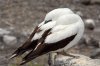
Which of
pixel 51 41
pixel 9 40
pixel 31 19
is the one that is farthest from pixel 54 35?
pixel 31 19

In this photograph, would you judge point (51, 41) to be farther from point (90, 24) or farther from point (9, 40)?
point (90, 24)

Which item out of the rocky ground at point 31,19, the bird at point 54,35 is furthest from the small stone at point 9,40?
the bird at point 54,35

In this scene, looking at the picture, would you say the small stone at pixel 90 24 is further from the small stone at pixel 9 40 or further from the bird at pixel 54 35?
the bird at pixel 54 35

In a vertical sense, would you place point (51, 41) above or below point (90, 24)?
below

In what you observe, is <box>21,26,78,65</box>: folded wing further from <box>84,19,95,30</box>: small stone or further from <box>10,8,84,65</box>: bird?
<box>84,19,95,30</box>: small stone


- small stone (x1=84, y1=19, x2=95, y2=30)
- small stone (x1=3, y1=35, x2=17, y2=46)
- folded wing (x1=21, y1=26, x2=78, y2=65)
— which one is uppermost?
small stone (x1=84, y1=19, x2=95, y2=30)

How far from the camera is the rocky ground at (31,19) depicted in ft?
30.7

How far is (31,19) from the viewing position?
10.7 meters

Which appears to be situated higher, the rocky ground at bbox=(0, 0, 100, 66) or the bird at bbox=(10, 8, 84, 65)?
the rocky ground at bbox=(0, 0, 100, 66)

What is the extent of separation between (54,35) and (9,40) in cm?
411

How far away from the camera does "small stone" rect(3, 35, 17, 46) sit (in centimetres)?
929

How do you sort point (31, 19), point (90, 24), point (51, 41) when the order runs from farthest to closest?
point (31, 19) < point (90, 24) < point (51, 41)

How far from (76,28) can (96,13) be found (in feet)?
20.2

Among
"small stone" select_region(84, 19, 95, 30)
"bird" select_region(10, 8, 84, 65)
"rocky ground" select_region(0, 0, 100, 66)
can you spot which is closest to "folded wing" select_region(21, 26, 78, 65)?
"bird" select_region(10, 8, 84, 65)
